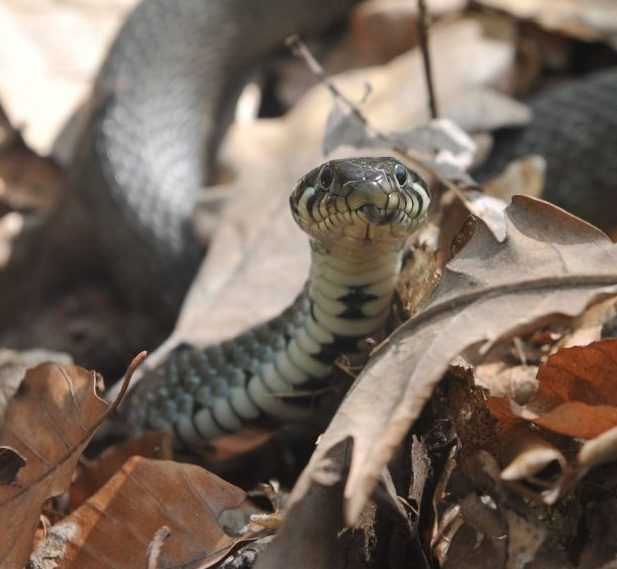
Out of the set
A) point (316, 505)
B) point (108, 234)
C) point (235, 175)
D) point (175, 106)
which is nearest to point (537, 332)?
point (316, 505)

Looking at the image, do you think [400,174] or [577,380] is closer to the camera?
[577,380]

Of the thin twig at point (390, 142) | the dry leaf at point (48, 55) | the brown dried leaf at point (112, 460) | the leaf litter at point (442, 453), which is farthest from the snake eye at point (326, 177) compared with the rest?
the dry leaf at point (48, 55)

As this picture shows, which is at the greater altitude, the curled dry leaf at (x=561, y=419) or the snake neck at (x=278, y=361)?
the curled dry leaf at (x=561, y=419)

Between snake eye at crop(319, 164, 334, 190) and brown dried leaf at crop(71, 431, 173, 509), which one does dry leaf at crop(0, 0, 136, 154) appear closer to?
brown dried leaf at crop(71, 431, 173, 509)

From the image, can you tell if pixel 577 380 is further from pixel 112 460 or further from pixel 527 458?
pixel 112 460

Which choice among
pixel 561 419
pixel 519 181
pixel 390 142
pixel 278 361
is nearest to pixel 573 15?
pixel 519 181

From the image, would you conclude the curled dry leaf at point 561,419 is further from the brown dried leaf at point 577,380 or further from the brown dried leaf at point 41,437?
the brown dried leaf at point 41,437

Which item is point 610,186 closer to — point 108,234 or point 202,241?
point 202,241
